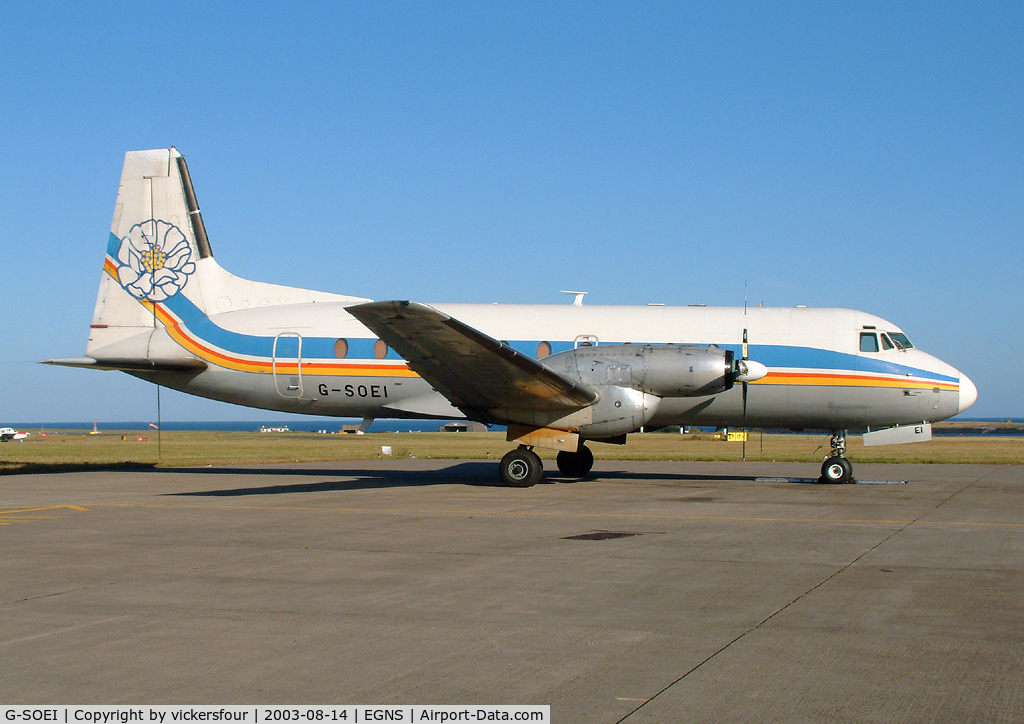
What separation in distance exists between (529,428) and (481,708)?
13.4m

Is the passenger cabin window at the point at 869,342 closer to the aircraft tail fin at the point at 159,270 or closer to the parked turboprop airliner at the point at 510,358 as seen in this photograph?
the parked turboprop airliner at the point at 510,358

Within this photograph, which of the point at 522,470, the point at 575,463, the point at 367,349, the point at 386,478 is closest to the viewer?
the point at 522,470

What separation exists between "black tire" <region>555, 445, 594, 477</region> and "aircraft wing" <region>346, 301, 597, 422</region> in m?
3.44

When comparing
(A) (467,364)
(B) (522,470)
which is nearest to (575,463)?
(B) (522,470)

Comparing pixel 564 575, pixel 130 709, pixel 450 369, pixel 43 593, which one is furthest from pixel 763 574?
pixel 450 369

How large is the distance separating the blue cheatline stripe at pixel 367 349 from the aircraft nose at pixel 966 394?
0.77ft

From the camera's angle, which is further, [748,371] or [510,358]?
[748,371]

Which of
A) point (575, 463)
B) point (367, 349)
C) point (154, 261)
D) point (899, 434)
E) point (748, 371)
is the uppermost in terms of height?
point (154, 261)

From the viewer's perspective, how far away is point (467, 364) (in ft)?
54.3

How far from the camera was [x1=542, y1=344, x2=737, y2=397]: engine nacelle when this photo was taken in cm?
1694

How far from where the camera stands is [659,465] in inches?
1066

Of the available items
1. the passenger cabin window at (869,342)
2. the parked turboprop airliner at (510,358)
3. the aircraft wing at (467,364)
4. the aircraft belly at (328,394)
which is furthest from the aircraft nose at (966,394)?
the aircraft belly at (328,394)

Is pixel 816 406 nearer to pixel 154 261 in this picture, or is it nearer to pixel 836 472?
pixel 836 472

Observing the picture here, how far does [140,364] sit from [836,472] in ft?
51.6
